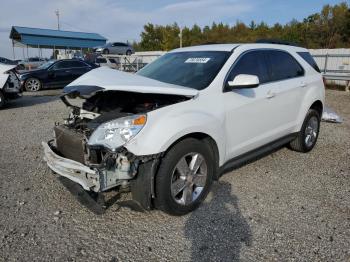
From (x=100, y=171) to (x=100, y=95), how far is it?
46.6 inches

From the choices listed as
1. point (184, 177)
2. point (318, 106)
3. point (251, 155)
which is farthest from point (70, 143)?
point (318, 106)

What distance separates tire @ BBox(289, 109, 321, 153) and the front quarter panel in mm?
2345

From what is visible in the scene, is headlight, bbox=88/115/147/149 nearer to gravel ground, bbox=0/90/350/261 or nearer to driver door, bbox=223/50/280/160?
Result: gravel ground, bbox=0/90/350/261

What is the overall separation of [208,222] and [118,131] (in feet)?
4.35

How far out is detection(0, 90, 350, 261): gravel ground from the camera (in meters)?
2.95

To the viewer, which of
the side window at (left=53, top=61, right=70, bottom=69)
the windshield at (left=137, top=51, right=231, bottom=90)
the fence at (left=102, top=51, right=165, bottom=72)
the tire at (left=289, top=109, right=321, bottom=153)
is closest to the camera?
the windshield at (left=137, top=51, right=231, bottom=90)

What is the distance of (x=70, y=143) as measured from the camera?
3.57m

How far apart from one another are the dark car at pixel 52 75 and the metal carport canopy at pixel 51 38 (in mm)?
27187

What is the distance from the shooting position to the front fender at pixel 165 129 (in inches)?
121

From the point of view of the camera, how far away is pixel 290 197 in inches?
159

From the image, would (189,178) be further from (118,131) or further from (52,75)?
(52,75)

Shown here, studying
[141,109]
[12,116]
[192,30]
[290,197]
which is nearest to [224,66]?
[141,109]

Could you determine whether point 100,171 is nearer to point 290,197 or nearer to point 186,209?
point 186,209

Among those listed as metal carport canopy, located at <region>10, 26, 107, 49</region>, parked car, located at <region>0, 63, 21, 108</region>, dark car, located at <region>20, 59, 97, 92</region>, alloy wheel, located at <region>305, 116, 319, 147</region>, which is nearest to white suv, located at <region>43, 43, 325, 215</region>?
alloy wheel, located at <region>305, 116, 319, 147</region>
